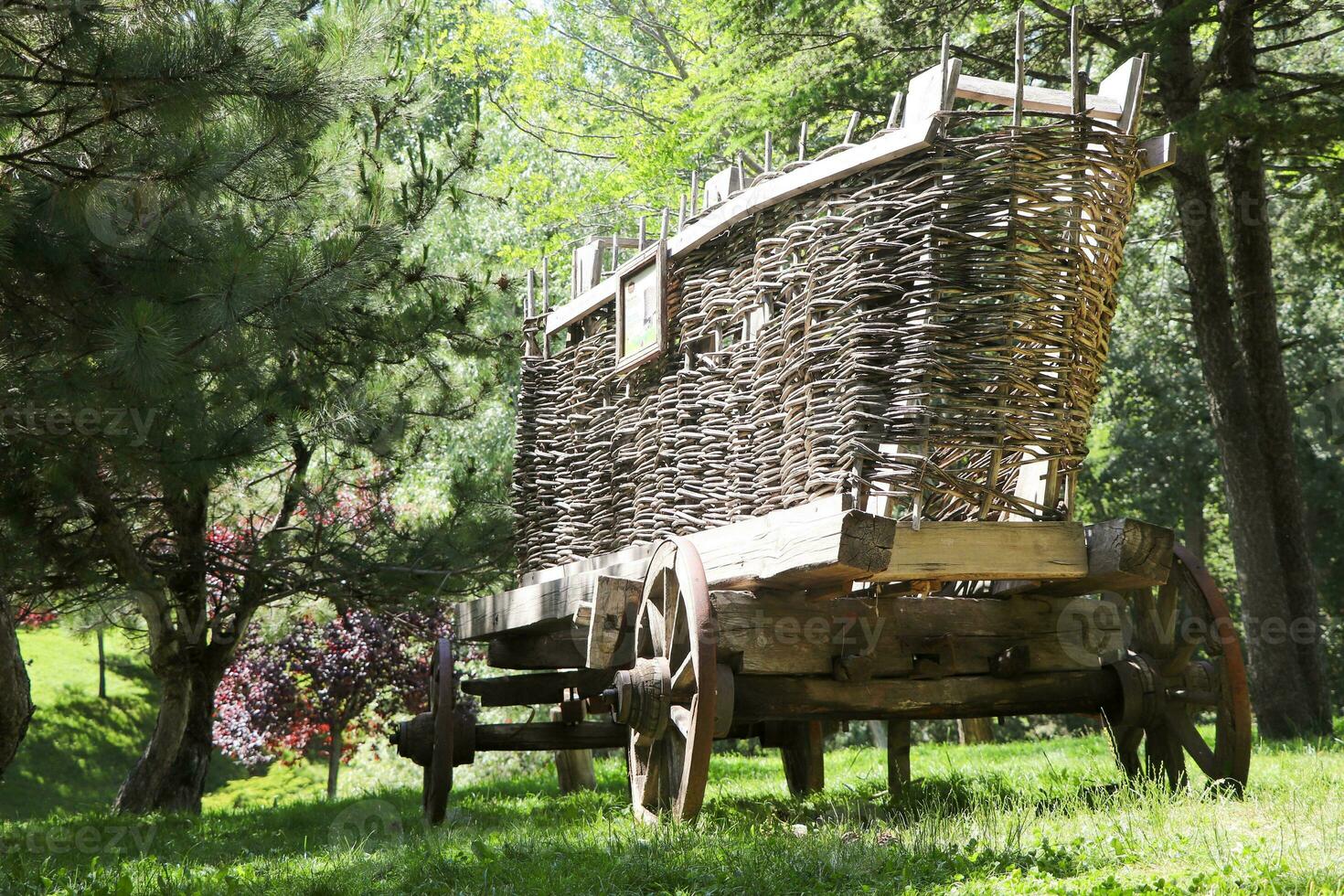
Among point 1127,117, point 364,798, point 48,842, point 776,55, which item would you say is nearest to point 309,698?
point 364,798

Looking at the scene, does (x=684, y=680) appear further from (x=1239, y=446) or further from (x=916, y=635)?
(x=1239, y=446)

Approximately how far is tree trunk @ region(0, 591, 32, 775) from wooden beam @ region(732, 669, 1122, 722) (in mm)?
2811

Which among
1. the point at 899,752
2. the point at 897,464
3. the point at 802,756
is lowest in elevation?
the point at 802,756

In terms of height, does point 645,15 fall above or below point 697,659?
above

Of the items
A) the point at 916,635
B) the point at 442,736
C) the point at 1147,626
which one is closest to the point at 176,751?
the point at 442,736

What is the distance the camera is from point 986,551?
4219mm

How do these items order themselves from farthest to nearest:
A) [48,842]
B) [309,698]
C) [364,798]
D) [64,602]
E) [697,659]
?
[309,698] → [364,798] → [64,602] → [48,842] → [697,659]

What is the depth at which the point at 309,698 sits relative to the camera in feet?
44.0

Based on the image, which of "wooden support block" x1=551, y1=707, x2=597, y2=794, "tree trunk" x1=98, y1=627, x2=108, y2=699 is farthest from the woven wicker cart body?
"tree trunk" x1=98, y1=627, x2=108, y2=699

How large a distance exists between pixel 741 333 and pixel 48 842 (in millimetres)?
4168

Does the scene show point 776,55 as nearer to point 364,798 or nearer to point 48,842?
point 364,798

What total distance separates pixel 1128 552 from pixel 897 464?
99cm

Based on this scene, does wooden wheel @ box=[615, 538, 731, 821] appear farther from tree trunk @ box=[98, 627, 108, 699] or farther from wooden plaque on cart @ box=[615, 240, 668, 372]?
tree trunk @ box=[98, 627, 108, 699]

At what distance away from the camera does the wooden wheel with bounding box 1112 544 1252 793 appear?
472 cm
